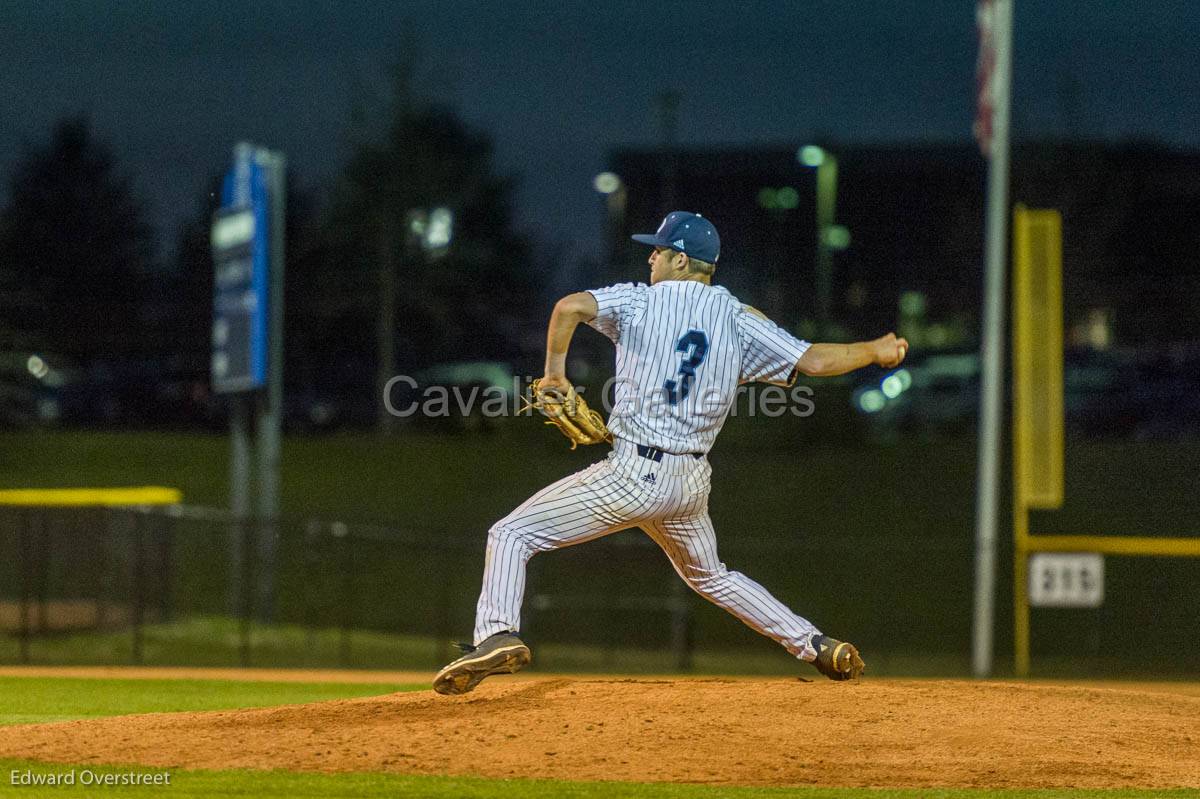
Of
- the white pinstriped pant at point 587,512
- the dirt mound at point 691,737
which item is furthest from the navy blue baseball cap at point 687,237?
the dirt mound at point 691,737

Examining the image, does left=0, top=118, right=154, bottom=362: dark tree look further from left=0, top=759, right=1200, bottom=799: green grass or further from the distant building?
left=0, top=759, right=1200, bottom=799: green grass

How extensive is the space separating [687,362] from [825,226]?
27963 mm

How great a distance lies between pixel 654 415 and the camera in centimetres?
577

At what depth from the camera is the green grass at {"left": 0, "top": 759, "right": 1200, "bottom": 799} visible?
478 centimetres

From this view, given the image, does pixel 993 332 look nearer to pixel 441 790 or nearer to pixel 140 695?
pixel 140 695

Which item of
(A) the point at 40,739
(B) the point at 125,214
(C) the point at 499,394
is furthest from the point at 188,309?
(A) the point at 40,739

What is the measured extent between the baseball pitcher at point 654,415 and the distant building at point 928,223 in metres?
22.6

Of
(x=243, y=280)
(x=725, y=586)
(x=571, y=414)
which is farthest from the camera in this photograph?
(x=243, y=280)

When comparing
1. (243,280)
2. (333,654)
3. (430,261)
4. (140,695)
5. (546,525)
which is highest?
(430,261)

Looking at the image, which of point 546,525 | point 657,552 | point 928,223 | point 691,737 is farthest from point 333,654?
point 928,223

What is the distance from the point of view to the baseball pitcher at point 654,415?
572 centimetres

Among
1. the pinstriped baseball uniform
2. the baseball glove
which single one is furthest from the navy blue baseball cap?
the baseball glove

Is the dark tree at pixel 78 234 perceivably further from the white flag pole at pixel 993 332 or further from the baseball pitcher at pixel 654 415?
the baseball pitcher at pixel 654 415

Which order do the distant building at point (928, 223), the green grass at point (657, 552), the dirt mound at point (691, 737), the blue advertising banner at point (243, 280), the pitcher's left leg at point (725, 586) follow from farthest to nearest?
the distant building at point (928, 223) < the blue advertising banner at point (243, 280) < the green grass at point (657, 552) < the pitcher's left leg at point (725, 586) < the dirt mound at point (691, 737)
